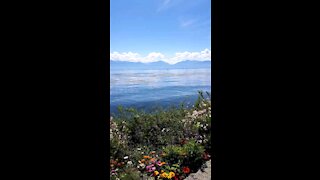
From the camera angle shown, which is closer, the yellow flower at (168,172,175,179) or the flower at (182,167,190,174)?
the yellow flower at (168,172,175,179)

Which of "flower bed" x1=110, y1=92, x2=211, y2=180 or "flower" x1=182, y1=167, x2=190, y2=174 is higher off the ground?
"flower bed" x1=110, y1=92, x2=211, y2=180

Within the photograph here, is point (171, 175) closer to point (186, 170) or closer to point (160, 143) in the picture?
point (186, 170)

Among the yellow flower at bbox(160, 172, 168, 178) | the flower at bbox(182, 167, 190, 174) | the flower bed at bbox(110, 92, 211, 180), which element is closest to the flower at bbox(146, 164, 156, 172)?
the flower bed at bbox(110, 92, 211, 180)

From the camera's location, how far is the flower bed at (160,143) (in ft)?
8.38

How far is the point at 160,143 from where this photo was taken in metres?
3.19

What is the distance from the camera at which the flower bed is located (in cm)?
255

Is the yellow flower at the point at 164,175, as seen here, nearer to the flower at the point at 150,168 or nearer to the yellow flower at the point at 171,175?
the yellow flower at the point at 171,175

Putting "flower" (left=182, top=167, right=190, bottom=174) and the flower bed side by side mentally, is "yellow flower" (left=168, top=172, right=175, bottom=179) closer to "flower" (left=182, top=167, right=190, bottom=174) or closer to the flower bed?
the flower bed

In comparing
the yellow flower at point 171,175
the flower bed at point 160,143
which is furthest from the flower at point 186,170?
the yellow flower at point 171,175

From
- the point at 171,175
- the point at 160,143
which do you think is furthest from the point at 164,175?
the point at 160,143
